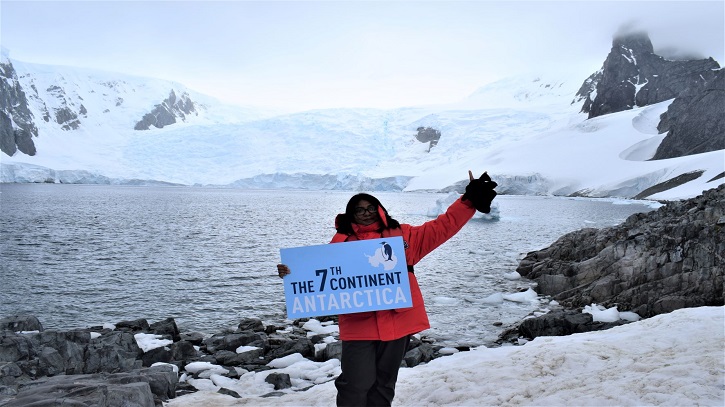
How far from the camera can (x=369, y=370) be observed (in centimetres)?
467

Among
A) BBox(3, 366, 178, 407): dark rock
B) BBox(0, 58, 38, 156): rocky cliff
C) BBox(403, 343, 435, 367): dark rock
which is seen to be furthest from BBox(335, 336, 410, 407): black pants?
BBox(0, 58, 38, 156): rocky cliff

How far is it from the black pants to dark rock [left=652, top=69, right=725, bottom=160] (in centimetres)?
14077

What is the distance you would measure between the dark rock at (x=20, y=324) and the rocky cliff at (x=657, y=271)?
14804 mm

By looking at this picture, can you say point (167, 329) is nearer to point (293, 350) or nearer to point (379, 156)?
point (293, 350)

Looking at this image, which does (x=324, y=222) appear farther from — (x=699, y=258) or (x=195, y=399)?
(x=195, y=399)

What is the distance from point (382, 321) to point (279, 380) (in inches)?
210

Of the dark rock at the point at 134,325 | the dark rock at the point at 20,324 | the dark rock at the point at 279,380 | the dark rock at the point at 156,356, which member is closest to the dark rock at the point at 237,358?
the dark rock at the point at 156,356

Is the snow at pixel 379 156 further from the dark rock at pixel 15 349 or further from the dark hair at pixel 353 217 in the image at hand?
the dark hair at pixel 353 217

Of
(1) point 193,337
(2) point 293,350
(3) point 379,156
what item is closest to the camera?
(2) point 293,350

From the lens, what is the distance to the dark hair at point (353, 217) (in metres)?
4.84

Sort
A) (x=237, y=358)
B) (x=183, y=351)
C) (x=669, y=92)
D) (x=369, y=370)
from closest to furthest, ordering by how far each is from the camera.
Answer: (x=369, y=370)
(x=237, y=358)
(x=183, y=351)
(x=669, y=92)

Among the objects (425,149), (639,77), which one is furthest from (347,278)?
(639,77)

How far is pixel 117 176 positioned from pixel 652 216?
145 metres

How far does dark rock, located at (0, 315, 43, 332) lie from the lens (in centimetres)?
1284
